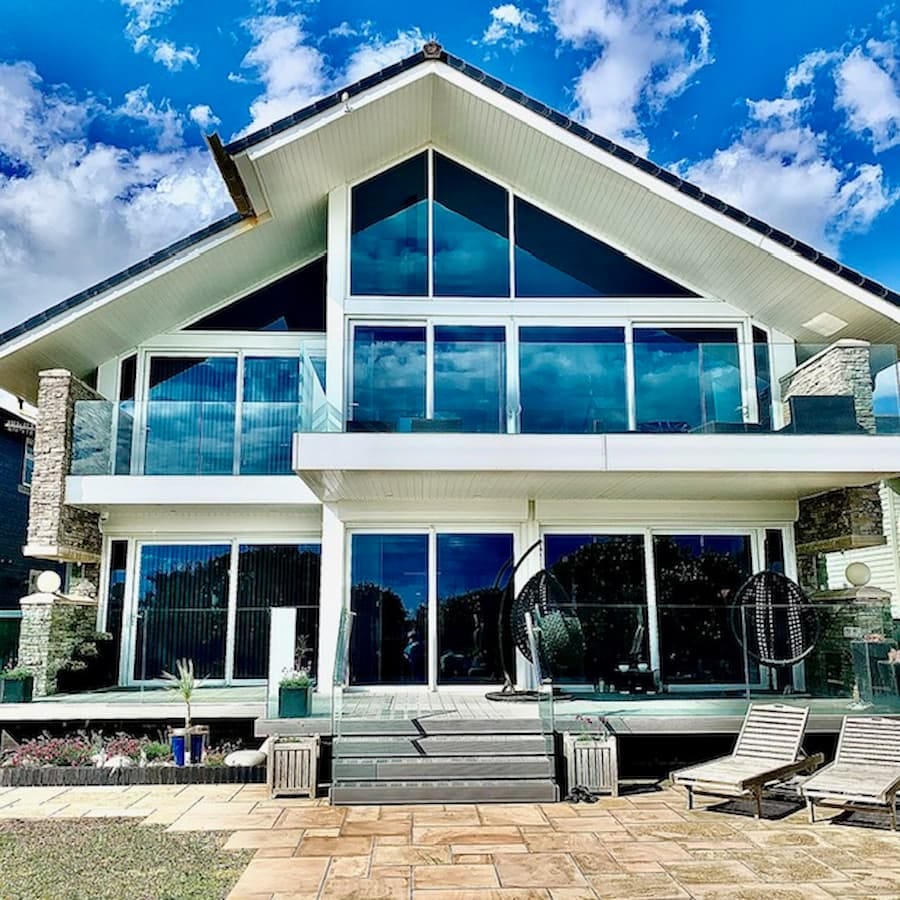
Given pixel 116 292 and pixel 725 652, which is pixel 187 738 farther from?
pixel 725 652

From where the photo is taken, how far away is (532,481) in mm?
11617

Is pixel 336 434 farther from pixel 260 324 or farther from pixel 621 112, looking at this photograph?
pixel 621 112

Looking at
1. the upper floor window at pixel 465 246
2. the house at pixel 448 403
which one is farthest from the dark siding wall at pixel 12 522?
the upper floor window at pixel 465 246

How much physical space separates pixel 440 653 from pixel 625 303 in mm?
5982

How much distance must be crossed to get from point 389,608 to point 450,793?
3.87 meters

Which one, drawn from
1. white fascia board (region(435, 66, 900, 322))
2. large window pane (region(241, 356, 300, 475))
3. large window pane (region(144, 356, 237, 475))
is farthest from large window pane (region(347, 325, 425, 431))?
white fascia board (region(435, 66, 900, 322))

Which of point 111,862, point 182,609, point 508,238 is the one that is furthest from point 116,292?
point 111,862

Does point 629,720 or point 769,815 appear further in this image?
point 629,720

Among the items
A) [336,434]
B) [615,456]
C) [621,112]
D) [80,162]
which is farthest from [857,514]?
[80,162]

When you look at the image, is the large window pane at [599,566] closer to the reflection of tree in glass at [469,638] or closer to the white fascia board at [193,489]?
the reflection of tree in glass at [469,638]

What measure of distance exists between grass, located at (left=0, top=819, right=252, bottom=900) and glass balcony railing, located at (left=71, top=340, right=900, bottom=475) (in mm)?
5192

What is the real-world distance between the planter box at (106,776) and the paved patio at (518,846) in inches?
10.5

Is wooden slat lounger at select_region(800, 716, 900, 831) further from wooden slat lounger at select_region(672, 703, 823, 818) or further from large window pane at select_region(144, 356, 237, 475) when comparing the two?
large window pane at select_region(144, 356, 237, 475)

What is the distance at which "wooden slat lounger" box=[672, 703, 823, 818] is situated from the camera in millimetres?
8406
